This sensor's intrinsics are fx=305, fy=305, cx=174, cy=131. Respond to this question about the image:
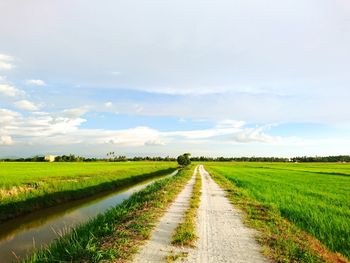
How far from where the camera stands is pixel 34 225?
15.1 m

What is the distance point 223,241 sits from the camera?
776 cm

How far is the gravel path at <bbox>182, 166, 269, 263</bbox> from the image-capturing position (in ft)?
21.4

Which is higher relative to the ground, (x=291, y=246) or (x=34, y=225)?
(x=291, y=246)

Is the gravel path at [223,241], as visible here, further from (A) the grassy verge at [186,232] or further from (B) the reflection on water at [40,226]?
(B) the reflection on water at [40,226]

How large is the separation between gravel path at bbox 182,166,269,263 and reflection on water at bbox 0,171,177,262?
5652 mm

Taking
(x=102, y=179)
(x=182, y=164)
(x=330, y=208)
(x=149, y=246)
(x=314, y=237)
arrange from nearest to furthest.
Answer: (x=149, y=246) < (x=314, y=237) < (x=330, y=208) < (x=102, y=179) < (x=182, y=164)

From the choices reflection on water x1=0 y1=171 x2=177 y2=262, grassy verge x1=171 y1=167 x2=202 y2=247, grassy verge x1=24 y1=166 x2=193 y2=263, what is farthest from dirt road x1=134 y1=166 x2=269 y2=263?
reflection on water x1=0 y1=171 x2=177 y2=262

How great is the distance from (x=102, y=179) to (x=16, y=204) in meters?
15.2

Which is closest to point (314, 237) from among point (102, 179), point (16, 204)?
point (16, 204)

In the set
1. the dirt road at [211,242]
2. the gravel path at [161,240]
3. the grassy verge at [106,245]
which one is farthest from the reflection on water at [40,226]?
the dirt road at [211,242]

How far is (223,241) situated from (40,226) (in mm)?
10633

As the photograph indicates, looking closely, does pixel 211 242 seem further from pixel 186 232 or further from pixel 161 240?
pixel 161 240

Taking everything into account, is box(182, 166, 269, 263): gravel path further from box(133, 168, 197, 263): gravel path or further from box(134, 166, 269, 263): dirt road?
box(133, 168, 197, 263): gravel path

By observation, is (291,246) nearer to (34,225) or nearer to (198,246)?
(198,246)
